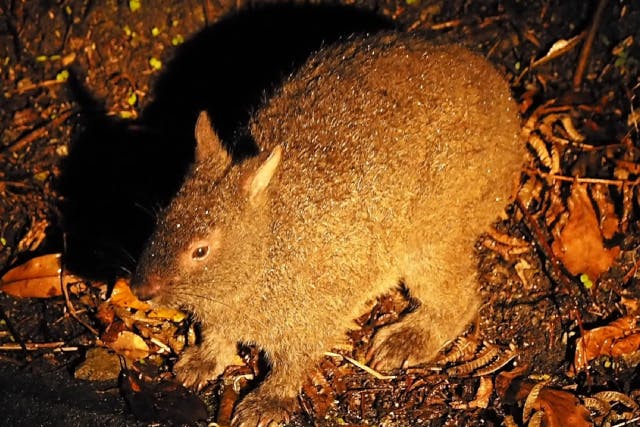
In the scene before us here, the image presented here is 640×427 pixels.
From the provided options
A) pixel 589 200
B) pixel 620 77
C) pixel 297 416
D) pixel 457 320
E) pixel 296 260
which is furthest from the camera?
pixel 620 77

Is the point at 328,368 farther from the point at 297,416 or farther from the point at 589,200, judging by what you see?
the point at 589,200

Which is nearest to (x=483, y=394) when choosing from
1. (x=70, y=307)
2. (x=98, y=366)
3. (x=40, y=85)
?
(x=98, y=366)

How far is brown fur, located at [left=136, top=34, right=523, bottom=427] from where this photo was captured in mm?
4984

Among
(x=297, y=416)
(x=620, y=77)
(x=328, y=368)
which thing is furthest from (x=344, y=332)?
(x=620, y=77)

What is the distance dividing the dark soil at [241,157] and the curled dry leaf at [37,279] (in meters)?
0.07

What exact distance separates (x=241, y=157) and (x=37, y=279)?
6.42 feet

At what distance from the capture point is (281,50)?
24.8 feet

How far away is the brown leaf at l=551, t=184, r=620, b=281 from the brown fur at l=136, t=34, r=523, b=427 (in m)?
0.84

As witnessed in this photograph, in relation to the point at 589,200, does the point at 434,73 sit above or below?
above

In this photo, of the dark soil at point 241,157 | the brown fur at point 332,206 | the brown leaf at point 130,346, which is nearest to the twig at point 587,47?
the dark soil at point 241,157

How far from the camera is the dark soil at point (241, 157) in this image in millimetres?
5617

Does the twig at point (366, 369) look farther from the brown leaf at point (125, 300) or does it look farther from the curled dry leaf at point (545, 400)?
the brown leaf at point (125, 300)

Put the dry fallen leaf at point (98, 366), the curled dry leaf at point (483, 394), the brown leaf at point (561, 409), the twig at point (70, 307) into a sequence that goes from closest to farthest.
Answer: the brown leaf at point (561, 409)
the curled dry leaf at point (483, 394)
the dry fallen leaf at point (98, 366)
the twig at point (70, 307)

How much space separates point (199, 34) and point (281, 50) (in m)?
0.73
